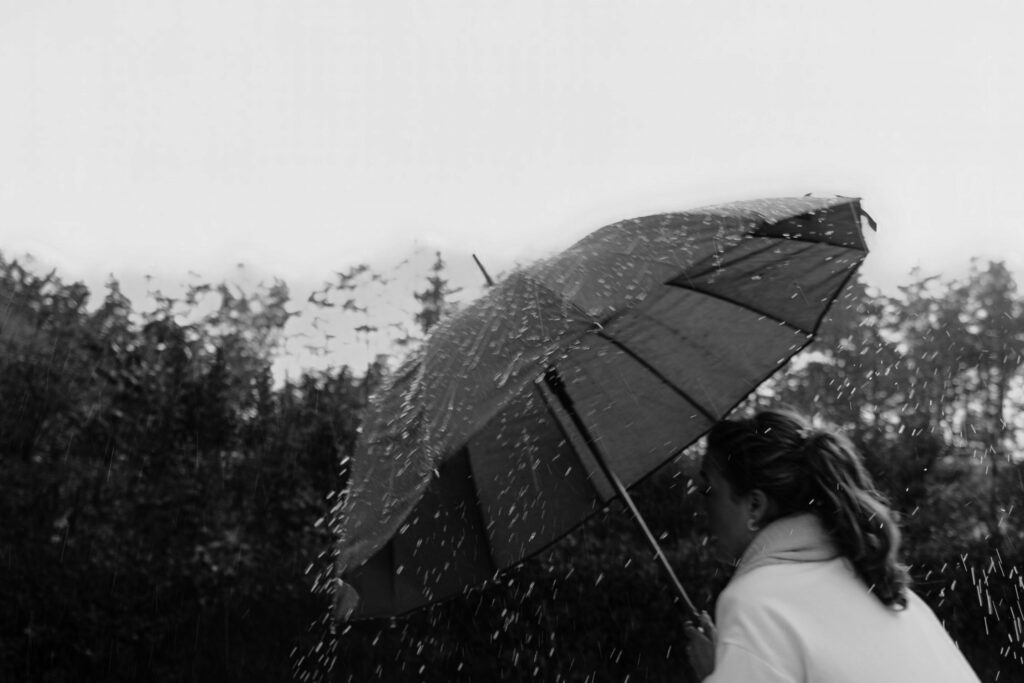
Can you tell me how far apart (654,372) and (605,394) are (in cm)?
16

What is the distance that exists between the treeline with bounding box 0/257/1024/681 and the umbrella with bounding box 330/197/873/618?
3562 millimetres

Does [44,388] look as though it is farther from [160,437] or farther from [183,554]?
[183,554]

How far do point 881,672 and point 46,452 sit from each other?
254 inches

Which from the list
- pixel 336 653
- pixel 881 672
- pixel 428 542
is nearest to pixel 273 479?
pixel 336 653

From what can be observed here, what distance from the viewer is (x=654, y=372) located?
2918mm

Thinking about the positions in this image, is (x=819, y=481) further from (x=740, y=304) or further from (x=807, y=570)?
(x=740, y=304)

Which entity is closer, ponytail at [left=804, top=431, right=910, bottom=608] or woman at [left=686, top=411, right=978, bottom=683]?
woman at [left=686, top=411, right=978, bottom=683]

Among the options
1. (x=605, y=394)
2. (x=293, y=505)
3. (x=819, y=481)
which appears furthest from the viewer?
(x=293, y=505)

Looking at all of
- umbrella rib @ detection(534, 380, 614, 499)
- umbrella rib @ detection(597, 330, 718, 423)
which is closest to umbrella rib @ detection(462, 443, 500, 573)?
umbrella rib @ detection(534, 380, 614, 499)

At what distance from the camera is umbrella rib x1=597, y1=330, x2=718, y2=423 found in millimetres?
2830

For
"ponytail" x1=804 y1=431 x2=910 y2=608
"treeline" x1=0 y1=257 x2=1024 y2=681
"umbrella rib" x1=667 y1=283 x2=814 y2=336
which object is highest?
"umbrella rib" x1=667 y1=283 x2=814 y2=336

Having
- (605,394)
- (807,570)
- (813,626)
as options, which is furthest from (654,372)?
(813,626)

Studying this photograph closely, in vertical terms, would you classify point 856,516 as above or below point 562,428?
below

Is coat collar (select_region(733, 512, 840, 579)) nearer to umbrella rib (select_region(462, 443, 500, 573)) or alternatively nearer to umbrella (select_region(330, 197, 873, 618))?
umbrella (select_region(330, 197, 873, 618))
